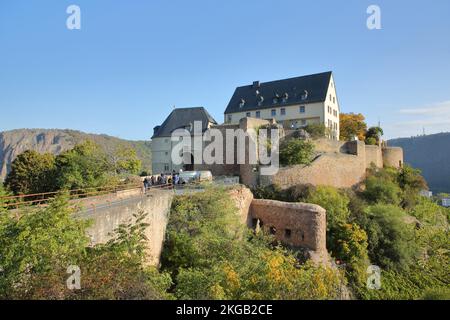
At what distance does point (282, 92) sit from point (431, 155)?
11103 centimetres

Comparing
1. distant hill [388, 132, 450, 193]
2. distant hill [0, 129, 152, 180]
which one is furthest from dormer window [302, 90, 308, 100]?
distant hill [388, 132, 450, 193]

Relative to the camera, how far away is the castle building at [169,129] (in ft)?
106

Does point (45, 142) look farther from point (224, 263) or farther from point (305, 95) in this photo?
point (224, 263)

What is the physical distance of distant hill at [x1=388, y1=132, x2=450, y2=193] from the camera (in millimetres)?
98500

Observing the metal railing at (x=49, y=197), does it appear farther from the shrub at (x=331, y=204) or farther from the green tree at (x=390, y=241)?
the green tree at (x=390, y=241)

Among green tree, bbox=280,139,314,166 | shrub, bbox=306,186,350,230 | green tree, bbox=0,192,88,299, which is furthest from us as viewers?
green tree, bbox=280,139,314,166

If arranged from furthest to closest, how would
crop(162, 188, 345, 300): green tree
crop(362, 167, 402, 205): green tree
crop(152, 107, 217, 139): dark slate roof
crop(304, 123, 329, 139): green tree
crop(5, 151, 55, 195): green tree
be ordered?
crop(152, 107, 217, 139): dark slate roof
crop(304, 123, 329, 139): green tree
crop(5, 151, 55, 195): green tree
crop(362, 167, 402, 205): green tree
crop(162, 188, 345, 300): green tree

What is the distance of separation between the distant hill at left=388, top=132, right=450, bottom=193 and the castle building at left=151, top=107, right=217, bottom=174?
90.0 meters

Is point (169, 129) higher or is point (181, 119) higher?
point (181, 119)

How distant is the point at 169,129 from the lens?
33.3 metres

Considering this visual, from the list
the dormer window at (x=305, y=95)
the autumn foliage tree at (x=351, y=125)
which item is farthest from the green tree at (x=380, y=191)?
the autumn foliage tree at (x=351, y=125)

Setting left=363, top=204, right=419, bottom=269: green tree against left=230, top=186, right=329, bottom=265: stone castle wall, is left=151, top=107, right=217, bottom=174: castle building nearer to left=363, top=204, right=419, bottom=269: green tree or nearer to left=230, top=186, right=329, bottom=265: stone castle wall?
left=230, top=186, right=329, bottom=265: stone castle wall

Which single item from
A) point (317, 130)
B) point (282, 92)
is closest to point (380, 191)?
point (317, 130)
